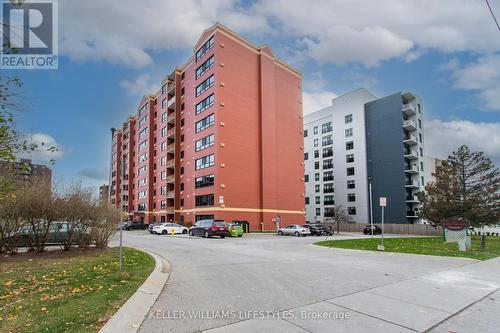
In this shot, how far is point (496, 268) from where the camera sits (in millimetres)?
12867

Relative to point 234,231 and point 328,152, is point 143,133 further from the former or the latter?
point 234,231

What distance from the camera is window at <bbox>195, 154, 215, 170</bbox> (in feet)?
158

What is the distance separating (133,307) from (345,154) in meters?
73.5

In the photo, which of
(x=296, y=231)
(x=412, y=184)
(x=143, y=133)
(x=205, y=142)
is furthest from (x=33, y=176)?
(x=143, y=133)

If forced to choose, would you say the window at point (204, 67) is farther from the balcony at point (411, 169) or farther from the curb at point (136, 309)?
the curb at point (136, 309)

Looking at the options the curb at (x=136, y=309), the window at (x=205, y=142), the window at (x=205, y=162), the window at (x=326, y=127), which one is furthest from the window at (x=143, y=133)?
the curb at (x=136, y=309)

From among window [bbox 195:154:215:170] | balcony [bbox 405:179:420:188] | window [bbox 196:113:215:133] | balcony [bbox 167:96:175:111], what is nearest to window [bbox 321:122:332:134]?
balcony [bbox 405:179:420:188]

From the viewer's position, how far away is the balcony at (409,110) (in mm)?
66562

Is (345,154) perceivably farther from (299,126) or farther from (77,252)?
(77,252)

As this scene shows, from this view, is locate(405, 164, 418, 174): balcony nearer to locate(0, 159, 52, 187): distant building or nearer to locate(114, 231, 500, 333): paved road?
locate(114, 231, 500, 333): paved road

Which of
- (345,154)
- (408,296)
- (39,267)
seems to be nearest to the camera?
(408,296)

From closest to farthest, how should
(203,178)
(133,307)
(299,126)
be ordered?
(133,307), (203,178), (299,126)

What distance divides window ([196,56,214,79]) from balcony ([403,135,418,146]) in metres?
39.8

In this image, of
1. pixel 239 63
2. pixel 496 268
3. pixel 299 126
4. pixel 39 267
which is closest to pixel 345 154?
pixel 299 126
